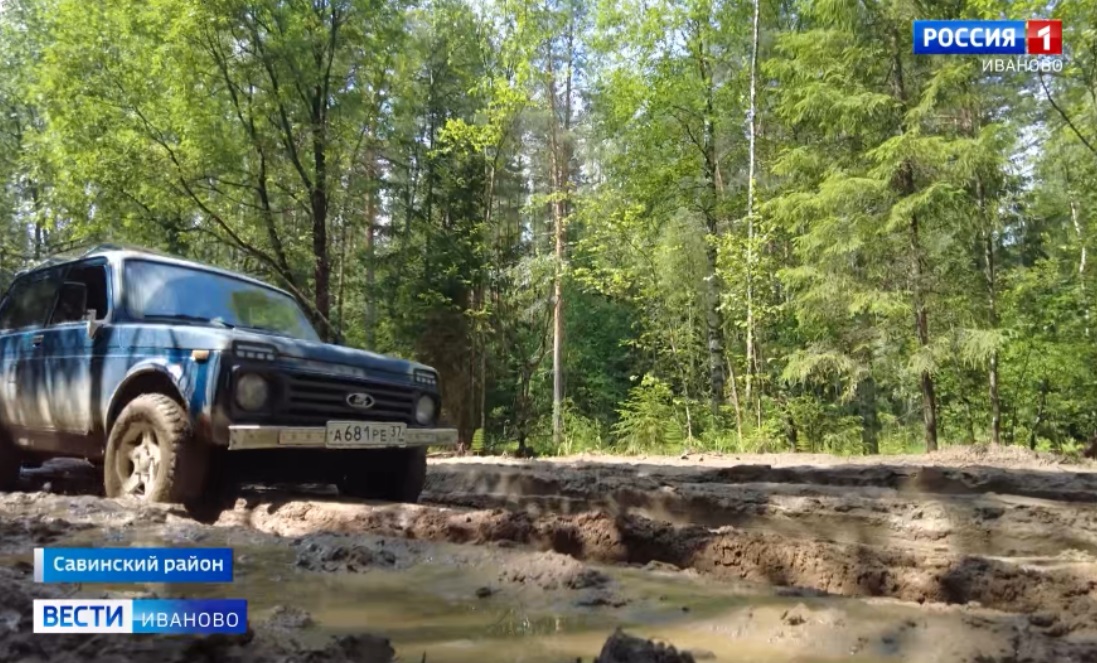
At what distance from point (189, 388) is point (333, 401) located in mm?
931

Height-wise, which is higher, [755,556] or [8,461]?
[8,461]

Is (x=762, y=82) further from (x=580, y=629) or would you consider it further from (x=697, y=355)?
(x=580, y=629)

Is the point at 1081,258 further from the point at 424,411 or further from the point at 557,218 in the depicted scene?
the point at 424,411

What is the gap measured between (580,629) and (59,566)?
238 cm

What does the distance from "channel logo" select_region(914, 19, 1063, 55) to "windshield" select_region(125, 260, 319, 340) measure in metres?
12.3

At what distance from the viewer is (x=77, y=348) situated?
5.75 metres

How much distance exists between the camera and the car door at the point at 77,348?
5586mm

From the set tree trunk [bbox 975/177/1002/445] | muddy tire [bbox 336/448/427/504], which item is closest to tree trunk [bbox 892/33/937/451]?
tree trunk [bbox 975/177/1002/445]

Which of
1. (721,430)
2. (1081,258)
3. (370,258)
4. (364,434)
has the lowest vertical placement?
(721,430)

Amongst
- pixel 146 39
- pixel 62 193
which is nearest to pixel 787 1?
pixel 146 39

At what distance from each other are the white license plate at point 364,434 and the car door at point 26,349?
2.71m

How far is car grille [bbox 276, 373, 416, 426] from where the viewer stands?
200 inches

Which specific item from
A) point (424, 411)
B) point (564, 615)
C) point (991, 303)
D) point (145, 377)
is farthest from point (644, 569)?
point (991, 303)

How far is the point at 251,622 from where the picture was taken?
2.61 meters
